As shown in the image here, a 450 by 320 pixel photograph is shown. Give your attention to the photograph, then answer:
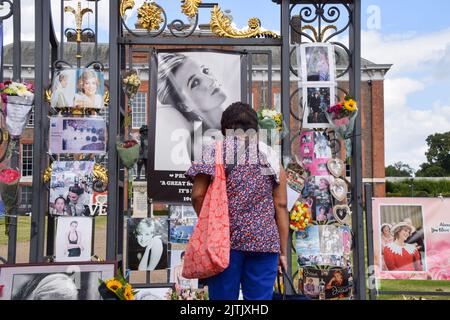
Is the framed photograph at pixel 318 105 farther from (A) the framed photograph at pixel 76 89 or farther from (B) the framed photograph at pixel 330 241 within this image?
(A) the framed photograph at pixel 76 89

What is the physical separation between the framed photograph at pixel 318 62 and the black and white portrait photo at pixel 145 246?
221 cm

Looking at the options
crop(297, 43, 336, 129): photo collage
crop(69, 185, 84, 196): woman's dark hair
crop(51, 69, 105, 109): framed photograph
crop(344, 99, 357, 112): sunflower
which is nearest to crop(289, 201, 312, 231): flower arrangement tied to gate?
crop(297, 43, 336, 129): photo collage

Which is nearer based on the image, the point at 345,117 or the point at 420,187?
the point at 345,117

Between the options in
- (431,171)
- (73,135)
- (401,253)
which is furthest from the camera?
(431,171)

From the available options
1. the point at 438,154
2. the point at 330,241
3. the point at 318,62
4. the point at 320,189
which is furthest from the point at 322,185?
the point at 438,154

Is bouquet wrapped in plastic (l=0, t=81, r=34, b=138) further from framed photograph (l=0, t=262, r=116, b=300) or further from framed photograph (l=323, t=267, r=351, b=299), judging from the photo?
framed photograph (l=323, t=267, r=351, b=299)

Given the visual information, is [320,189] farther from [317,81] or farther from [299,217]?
[317,81]

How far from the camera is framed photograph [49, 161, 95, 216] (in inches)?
211

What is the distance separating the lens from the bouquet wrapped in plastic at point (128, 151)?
5445 mm

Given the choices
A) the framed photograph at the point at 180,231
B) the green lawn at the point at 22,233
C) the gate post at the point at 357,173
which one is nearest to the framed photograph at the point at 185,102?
the framed photograph at the point at 180,231

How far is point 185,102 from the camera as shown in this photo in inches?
227

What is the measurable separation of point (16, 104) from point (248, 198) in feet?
9.50

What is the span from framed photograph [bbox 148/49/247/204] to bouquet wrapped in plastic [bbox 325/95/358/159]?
946 millimetres

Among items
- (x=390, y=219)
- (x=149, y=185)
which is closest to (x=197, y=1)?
(x=149, y=185)
